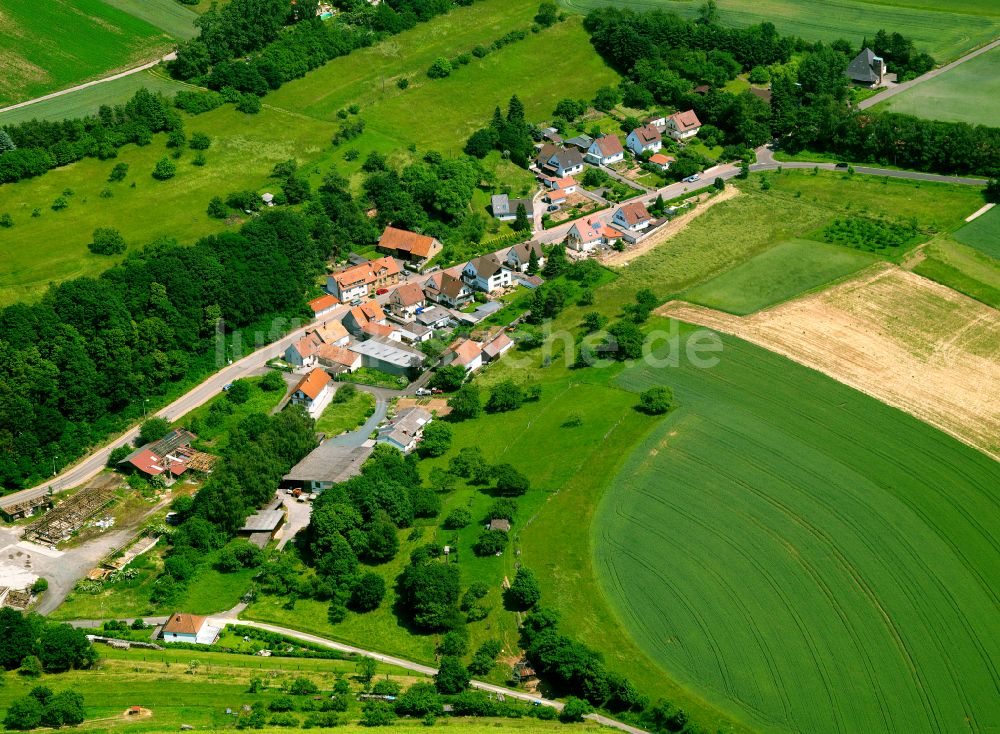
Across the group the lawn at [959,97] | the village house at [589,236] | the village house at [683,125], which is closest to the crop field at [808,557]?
the village house at [589,236]

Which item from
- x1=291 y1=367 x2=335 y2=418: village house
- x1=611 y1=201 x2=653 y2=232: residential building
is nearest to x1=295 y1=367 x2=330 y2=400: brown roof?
x1=291 y1=367 x2=335 y2=418: village house

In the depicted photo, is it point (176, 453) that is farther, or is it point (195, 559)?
point (176, 453)

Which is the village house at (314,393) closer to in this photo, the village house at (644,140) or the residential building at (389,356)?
the residential building at (389,356)

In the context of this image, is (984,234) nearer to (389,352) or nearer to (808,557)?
(808,557)

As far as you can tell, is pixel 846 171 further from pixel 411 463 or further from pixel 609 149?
pixel 411 463

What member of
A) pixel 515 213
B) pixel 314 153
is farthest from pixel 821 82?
pixel 314 153

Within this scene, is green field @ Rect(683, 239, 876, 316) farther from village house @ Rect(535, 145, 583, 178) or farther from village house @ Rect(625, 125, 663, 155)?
village house @ Rect(535, 145, 583, 178)

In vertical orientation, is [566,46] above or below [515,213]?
above
